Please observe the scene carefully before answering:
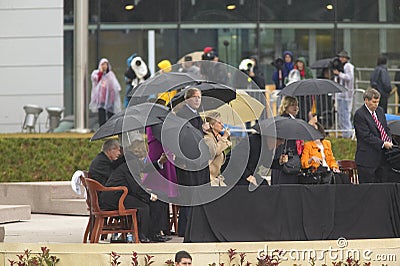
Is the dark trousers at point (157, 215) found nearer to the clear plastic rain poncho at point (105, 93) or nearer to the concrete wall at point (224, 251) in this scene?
the concrete wall at point (224, 251)

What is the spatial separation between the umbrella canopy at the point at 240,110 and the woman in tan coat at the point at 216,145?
275 millimetres

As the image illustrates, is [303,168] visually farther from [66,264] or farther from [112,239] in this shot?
[66,264]

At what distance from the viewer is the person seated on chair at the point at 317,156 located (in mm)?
14188

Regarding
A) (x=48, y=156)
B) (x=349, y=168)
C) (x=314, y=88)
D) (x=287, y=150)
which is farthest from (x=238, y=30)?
(x=287, y=150)

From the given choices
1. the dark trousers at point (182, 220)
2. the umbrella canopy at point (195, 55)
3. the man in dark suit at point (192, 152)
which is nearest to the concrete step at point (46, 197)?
the dark trousers at point (182, 220)

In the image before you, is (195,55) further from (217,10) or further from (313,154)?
(313,154)

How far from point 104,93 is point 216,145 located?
39.5ft

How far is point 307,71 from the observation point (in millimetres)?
24422

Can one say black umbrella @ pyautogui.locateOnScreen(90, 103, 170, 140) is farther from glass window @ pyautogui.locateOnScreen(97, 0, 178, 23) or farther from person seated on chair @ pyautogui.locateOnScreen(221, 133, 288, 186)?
glass window @ pyautogui.locateOnScreen(97, 0, 178, 23)

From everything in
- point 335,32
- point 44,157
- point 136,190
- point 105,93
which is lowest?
point 136,190

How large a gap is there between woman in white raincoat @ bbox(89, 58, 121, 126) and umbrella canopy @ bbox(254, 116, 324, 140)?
10.8 metres

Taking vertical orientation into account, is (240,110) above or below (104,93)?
below

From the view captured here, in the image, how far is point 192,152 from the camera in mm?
12852

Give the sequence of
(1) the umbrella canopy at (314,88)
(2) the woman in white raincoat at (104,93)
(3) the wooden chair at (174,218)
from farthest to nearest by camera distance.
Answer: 1. (2) the woman in white raincoat at (104,93)
2. (1) the umbrella canopy at (314,88)
3. (3) the wooden chair at (174,218)
